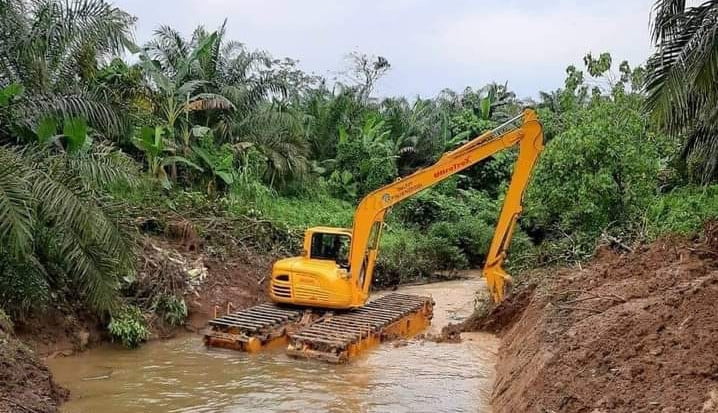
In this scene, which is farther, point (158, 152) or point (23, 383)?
point (158, 152)

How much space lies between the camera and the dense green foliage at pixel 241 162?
11.4 meters

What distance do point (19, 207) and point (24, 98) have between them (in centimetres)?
440

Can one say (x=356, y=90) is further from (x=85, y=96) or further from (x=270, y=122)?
(x=85, y=96)

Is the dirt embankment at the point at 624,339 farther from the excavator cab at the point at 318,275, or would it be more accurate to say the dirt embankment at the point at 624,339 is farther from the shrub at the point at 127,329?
the shrub at the point at 127,329

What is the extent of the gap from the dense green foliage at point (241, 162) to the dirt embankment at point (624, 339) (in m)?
2.20

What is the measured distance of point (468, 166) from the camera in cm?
1451

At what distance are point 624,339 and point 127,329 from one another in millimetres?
8946

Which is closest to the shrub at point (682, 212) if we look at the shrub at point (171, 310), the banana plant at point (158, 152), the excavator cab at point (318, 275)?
the excavator cab at point (318, 275)

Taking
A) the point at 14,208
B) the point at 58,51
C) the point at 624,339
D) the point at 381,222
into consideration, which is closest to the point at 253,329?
the point at 381,222

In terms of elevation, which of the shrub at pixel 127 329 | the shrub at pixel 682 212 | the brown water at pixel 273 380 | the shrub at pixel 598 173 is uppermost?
the shrub at pixel 598 173

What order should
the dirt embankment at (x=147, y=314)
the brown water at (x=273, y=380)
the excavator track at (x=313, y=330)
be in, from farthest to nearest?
the excavator track at (x=313, y=330)
the brown water at (x=273, y=380)
the dirt embankment at (x=147, y=314)

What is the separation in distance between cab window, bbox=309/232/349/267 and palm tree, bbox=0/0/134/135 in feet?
14.8

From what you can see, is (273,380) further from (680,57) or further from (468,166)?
(680,57)

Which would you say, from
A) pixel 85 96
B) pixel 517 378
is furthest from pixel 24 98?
pixel 517 378
